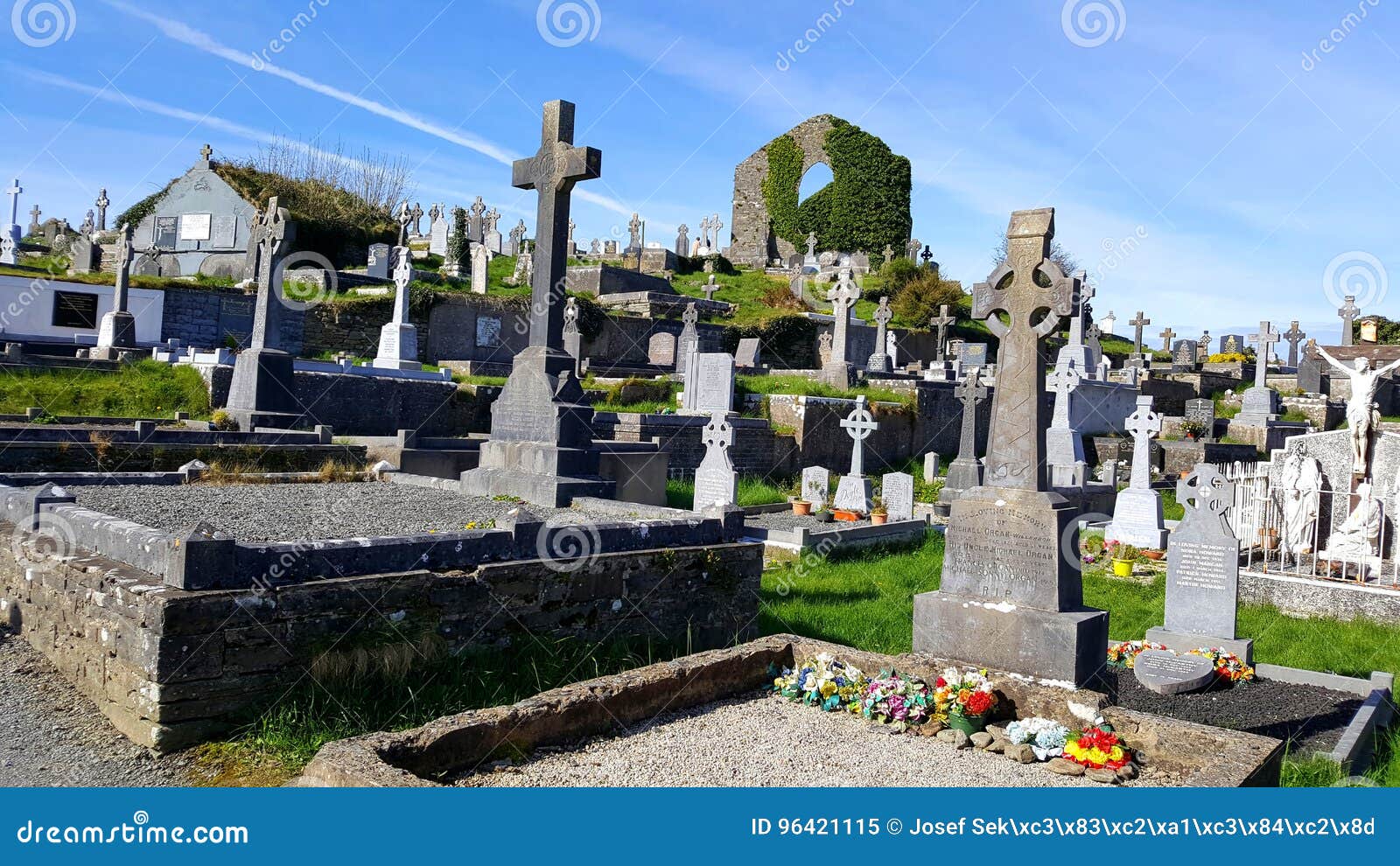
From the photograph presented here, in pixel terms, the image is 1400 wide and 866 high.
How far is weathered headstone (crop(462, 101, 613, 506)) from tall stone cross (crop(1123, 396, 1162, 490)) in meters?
8.48

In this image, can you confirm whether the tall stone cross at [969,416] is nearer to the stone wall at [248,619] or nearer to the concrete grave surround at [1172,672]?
the concrete grave surround at [1172,672]

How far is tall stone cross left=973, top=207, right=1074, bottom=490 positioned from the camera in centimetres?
598

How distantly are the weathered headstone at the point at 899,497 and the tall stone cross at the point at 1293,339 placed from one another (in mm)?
29922

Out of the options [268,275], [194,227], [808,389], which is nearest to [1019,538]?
[268,275]

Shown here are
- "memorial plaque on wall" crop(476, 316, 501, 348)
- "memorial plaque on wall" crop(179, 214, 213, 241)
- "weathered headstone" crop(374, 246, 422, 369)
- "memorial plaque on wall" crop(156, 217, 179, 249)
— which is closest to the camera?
"weathered headstone" crop(374, 246, 422, 369)

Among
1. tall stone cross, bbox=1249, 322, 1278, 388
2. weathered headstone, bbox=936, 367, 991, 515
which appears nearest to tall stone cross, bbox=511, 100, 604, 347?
weathered headstone, bbox=936, 367, 991, 515

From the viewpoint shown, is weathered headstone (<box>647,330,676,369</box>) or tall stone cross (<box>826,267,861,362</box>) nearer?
tall stone cross (<box>826,267,861,362</box>)

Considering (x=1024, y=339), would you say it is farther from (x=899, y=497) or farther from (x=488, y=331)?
(x=488, y=331)

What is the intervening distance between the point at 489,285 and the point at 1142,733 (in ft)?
94.1

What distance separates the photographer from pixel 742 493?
1552 centimetres

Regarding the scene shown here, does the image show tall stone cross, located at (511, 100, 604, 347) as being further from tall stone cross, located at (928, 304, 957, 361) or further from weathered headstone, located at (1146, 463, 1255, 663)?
tall stone cross, located at (928, 304, 957, 361)

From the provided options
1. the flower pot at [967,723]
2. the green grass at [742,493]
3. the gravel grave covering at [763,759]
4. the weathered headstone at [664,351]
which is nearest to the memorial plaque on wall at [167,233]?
the weathered headstone at [664,351]

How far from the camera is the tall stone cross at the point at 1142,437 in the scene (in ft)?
45.5

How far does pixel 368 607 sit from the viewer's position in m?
4.94
